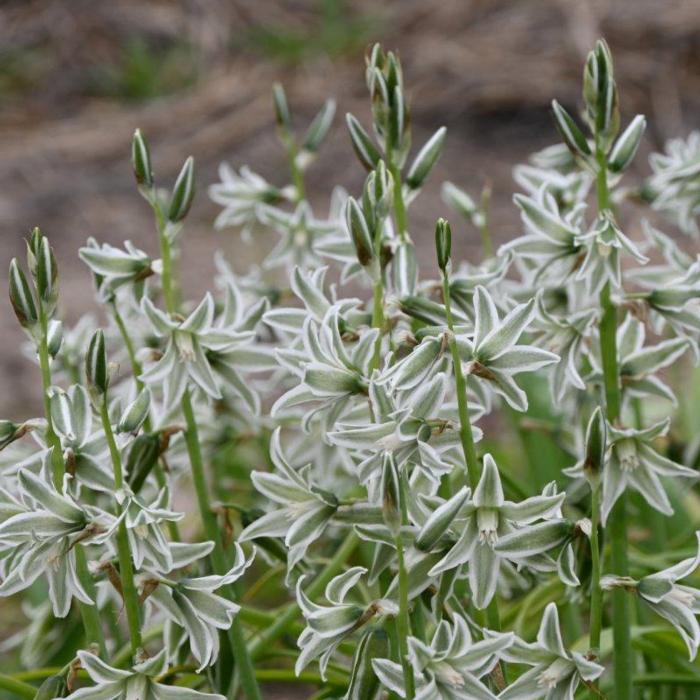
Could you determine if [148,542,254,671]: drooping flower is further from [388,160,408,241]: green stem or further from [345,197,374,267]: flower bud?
[388,160,408,241]: green stem

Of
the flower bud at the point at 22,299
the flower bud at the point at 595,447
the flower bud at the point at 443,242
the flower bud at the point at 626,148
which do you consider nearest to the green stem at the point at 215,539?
the flower bud at the point at 22,299

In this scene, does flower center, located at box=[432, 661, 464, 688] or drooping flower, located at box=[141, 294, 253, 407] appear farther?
drooping flower, located at box=[141, 294, 253, 407]

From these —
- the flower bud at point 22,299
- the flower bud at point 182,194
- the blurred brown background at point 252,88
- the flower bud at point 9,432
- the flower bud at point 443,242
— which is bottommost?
the flower bud at point 9,432

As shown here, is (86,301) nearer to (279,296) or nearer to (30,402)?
(30,402)

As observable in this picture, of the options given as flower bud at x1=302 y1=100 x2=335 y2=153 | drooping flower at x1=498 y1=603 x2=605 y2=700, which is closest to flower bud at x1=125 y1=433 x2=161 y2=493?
drooping flower at x1=498 y1=603 x2=605 y2=700

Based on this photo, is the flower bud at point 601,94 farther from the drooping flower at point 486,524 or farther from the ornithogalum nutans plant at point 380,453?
the drooping flower at point 486,524

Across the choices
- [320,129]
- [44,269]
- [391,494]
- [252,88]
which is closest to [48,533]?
[44,269]
